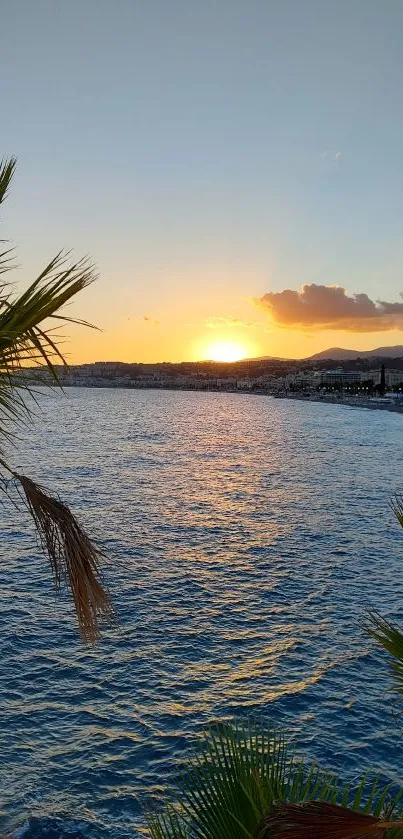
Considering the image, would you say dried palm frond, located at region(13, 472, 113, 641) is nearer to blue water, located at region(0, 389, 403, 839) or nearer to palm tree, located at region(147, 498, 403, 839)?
palm tree, located at region(147, 498, 403, 839)

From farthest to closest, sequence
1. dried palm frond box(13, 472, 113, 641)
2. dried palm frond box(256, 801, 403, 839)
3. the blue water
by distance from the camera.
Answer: the blue water < dried palm frond box(13, 472, 113, 641) < dried palm frond box(256, 801, 403, 839)

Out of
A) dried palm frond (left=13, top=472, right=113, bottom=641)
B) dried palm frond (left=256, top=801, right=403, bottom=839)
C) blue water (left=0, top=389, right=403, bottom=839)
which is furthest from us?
blue water (left=0, top=389, right=403, bottom=839)

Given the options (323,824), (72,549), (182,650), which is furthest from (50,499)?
(182,650)

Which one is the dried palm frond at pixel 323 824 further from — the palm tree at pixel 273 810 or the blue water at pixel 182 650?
the blue water at pixel 182 650

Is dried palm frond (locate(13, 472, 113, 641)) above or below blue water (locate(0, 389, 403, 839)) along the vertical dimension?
above

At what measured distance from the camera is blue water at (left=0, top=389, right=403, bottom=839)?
47.8ft

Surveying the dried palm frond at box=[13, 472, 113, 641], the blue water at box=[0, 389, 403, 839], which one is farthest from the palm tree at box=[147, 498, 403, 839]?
the blue water at box=[0, 389, 403, 839]

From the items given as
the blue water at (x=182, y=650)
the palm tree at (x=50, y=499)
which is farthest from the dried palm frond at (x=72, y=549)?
the blue water at (x=182, y=650)

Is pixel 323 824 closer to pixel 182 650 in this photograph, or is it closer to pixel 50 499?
pixel 50 499

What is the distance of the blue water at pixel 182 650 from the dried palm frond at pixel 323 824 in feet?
23.6

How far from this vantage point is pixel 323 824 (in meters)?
1.73

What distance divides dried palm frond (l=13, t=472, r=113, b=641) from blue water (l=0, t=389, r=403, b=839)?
6205mm

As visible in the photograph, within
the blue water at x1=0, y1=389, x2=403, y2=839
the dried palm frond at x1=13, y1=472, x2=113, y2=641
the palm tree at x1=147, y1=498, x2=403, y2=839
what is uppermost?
the dried palm frond at x1=13, y1=472, x2=113, y2=641

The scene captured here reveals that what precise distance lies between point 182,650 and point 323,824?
20213 mm
